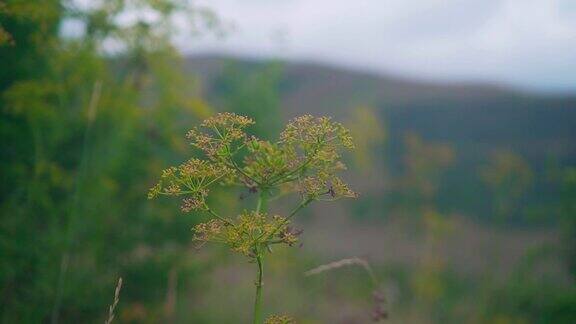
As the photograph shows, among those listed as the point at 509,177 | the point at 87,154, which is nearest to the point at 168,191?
the point at 87,154

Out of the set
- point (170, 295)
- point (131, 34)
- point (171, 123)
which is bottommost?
point (170, 295)

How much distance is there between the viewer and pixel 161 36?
8906 mm

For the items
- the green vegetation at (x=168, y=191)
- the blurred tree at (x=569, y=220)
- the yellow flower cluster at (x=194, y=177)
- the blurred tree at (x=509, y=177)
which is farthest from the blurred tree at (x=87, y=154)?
the blurred tree at (x=509, y=177)

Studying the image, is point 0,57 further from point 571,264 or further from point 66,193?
point 571,264

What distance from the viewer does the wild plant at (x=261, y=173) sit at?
2.11 meters

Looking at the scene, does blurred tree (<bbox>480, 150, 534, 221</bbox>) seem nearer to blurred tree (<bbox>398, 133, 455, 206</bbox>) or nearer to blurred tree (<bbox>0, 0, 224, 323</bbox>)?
blurred tree (<bbox>398, 133, 455, 206</bbox>)

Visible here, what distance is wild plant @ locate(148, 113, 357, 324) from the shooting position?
2.11 metres

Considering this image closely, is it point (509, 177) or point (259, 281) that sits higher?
point (509, 177)

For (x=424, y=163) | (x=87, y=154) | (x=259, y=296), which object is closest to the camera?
(x=259, y=296)

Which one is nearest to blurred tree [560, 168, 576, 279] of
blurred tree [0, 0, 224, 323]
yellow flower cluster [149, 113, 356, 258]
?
blurred tree [0, 0, 224, 323]

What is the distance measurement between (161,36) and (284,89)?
52682 millimetres

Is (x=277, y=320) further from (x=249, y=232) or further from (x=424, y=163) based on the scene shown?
(x=424, y=163)

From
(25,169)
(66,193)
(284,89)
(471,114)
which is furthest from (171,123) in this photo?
(284,89)

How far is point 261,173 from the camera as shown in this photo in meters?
2.19
